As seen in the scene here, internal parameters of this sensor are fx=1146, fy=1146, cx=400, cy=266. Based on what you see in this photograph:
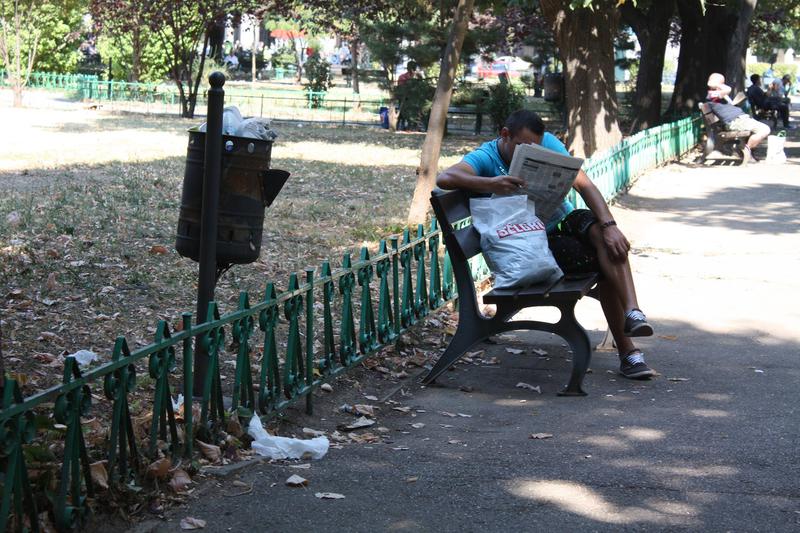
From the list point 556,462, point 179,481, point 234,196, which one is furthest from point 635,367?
point 179,481

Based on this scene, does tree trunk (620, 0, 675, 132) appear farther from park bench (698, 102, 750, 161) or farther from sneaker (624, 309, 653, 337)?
sneaker (624, 309, 653, 337)

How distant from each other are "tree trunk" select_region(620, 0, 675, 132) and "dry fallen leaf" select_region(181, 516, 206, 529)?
23995mm

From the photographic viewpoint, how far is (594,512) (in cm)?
430

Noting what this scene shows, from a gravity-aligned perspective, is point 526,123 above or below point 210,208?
above

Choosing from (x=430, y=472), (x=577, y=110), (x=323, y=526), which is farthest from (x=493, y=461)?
(x=577, y=110)

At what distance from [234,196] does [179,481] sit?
1.62 metres

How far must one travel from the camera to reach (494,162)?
6.64m

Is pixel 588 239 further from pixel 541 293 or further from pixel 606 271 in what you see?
pixel 541 293

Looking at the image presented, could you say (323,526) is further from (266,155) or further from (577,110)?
(577,110)

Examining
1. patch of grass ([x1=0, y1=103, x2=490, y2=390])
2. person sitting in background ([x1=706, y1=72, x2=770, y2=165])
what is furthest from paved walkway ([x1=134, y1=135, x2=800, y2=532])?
person sitting in background ([x1=706, y1=72, x2=770, y2=165])

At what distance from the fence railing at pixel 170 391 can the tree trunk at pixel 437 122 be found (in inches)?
159

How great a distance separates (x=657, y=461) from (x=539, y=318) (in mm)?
3282

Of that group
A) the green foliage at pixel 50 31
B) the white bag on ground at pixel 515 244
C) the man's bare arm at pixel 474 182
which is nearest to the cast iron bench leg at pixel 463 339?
the white bag on ground at pixel 515 244

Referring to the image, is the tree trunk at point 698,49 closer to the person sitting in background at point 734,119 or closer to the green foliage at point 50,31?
the person sitting in background at point 734,119
